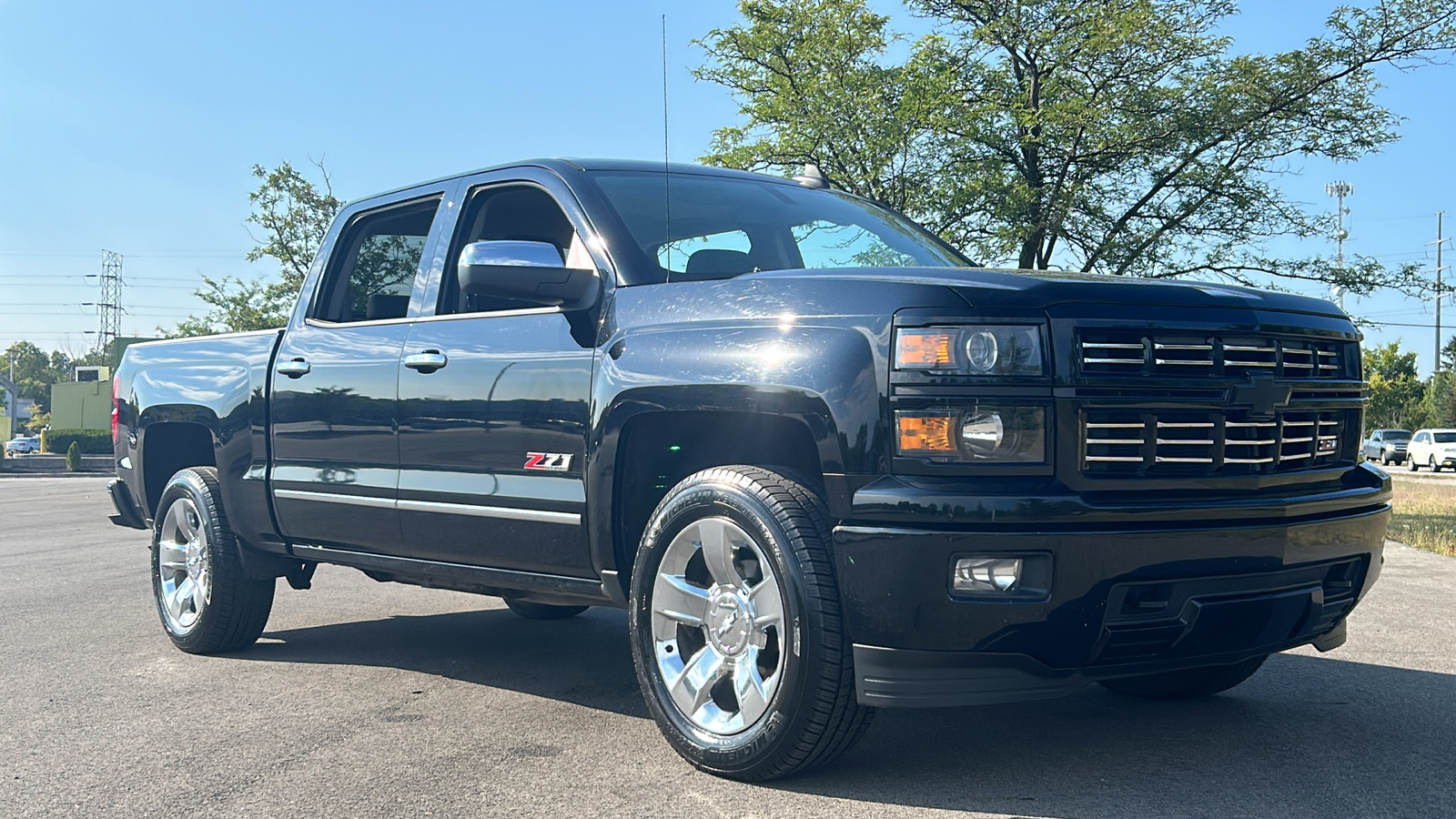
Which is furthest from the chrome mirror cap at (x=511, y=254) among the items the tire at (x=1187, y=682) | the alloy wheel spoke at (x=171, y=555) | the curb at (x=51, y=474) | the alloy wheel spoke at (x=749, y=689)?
the curb at (x=51, y=474)

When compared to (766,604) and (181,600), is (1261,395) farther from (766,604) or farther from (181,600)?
(181,600)

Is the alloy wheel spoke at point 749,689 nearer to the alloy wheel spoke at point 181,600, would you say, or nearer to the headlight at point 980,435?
the headlight at point 980,435

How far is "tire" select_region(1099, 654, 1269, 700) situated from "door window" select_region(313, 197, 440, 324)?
332 centimetres

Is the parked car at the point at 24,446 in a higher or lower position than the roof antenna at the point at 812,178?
lower

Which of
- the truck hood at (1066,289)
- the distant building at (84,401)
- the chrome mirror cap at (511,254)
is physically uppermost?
the chrome mirror cap at (511,254)

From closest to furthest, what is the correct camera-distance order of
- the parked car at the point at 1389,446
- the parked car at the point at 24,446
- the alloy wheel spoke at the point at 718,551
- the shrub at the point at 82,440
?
the alloy wheel spoke at the point at 718,551 → the parked car at the point at 1389,446 → the shrub at the point at 82,440 → the parked car at the point at 24,446

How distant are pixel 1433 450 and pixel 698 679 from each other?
52.6 metres

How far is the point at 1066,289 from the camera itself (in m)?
3.55

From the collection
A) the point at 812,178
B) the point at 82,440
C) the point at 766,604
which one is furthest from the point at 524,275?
the point at 82,440

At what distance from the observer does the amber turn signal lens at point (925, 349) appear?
11.3 feet

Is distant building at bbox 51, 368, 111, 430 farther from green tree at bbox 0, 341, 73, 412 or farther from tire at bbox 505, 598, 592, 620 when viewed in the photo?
green tree at bbox 0, 341, 73, 412

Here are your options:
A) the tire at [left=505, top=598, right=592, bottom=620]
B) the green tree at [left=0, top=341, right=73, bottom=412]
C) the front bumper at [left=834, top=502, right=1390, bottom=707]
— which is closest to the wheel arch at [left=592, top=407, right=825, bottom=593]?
the front bumper at [left=834, top=502, right=1390, bottom=707]

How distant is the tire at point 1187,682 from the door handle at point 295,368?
340cm

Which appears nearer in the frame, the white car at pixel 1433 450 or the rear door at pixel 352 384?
the rear door at pixel 352 384
